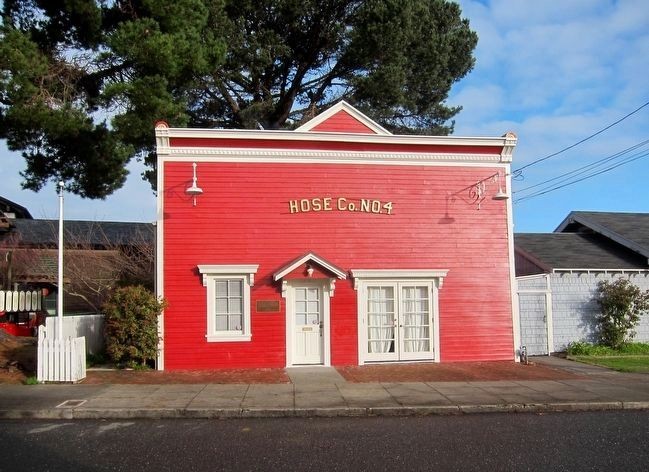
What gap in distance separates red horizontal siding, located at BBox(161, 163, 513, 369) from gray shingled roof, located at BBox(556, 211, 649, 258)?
6576 mm

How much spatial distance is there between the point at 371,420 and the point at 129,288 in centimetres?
680

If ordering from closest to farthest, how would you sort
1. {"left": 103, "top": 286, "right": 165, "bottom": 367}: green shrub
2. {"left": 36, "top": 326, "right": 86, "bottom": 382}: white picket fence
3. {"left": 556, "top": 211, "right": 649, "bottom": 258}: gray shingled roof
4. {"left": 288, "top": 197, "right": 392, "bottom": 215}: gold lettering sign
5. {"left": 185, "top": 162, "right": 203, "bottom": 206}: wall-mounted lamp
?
1. {"left": 36, "top": 326, "right": 86, "bottom": 382}: white picket fence
2. {"left": 103, "top": 286, "right": 165, "bottom": 367}: green shrub
3. {"left": 185, "top": 162, "right": 203, "bottom": 206}: wall-mounted lamp
4. {"left": 288, "top": 197, "right": 392, "bottom": 215}: gold lettering sign
5. {"left": 556, "top": 211, "right": 649, "bottom": 258}: gray shingled roof

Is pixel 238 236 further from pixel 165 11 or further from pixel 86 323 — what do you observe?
pixel 165 11

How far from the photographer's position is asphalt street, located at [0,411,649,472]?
6520 millimetres

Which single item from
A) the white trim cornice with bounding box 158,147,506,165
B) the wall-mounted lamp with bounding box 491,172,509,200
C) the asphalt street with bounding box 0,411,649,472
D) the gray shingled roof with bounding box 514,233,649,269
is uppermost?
the white trim cornice with bounding box 158,147,506,165

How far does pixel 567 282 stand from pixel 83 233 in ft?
69.1

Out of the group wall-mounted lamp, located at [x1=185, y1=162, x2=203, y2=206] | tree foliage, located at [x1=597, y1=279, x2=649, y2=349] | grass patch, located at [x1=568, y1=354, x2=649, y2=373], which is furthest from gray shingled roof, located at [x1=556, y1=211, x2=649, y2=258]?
wall-mounted lamp, located at [x1=185, y1=162, x2=203, y2=206]

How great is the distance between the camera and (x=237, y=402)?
9781 millimetres

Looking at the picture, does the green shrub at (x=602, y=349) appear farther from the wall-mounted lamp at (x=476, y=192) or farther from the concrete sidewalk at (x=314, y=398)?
the wall-mounted lamp at (x=476, y=192)

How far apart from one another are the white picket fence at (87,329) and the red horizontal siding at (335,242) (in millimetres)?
2525

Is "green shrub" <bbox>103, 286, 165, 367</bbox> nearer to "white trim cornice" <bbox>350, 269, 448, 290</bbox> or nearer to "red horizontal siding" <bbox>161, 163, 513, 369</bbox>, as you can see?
"red horizontal siding" <bbox>161, 163, 513, 369</bbox>

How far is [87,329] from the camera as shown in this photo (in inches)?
584

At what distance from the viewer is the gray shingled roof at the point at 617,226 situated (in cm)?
1881

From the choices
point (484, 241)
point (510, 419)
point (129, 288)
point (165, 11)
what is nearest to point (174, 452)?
point (510, 419)
